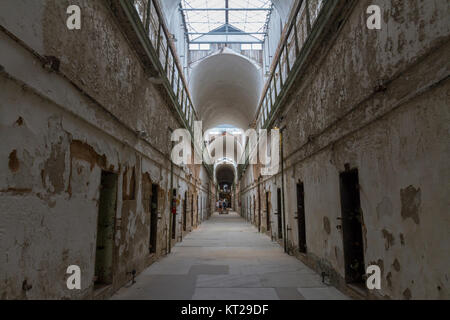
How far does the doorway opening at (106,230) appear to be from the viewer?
481 centimetres

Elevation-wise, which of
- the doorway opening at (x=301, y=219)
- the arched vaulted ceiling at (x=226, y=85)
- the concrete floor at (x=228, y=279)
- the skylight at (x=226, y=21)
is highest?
the skylight at (x=226, y=21)

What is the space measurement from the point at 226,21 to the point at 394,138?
16.0 m

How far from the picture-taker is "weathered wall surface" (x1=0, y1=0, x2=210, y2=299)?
241 centimetres

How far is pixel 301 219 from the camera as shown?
8.05 m

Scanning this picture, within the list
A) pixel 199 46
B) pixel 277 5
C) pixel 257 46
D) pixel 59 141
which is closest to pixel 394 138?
pixel 59 141

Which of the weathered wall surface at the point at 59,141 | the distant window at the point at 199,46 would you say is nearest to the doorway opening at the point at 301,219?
the weathered wall surface at the point at 59,141

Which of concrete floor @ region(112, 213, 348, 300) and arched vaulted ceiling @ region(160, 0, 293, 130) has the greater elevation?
arched vaulted ceiling @ region(160, 0, 293, 130)

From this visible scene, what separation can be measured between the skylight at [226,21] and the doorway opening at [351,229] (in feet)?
40.3

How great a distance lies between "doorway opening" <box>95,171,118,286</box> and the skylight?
41.3ft

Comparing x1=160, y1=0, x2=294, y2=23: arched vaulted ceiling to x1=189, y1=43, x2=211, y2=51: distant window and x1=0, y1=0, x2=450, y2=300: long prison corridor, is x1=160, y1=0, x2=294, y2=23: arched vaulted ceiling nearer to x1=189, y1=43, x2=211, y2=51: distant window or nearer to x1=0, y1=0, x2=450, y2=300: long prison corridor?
x1=0, y1=0, x2=450, y2=300: long prison corridor

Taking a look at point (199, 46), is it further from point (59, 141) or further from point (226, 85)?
point (59, 141)

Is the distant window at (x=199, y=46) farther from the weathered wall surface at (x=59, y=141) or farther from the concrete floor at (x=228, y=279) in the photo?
the concrete floor at (x=228, y=279)

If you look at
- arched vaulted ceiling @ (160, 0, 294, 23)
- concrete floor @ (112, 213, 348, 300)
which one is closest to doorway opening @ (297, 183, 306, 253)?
concrete floor @ (112, 213, 348, 300)

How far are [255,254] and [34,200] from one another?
7213 mm
